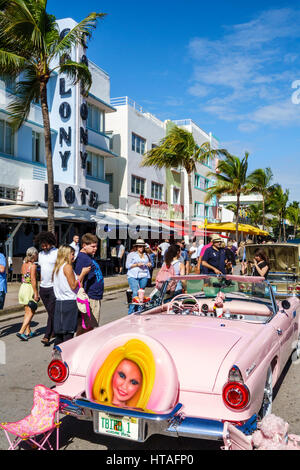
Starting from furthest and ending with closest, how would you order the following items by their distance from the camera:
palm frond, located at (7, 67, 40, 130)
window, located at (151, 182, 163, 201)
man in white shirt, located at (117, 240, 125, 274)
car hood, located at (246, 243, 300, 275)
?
window, located at (151, 182, 163, 201), man in white shirt, located at (117, 240, 125, 274), palm frond, located at (7, 67, 40, 130), car hood, located at (246, 243, 300, 275)

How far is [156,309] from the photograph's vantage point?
512cm

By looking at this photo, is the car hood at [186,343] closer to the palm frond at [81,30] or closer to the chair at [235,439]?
the chair at [235,439]

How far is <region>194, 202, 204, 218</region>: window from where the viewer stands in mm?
43781

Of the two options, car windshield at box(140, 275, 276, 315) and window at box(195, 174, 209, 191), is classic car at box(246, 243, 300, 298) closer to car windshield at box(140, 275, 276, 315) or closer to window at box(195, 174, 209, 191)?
car windshield at box(140, 275, 276, 315)

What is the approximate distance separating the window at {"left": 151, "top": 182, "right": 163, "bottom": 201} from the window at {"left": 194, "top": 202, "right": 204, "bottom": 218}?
9236 mm

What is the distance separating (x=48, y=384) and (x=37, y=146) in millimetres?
16792

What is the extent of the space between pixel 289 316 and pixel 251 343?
1840mm

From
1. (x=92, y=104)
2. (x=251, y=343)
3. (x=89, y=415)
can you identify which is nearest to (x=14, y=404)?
(x=89, y=415)

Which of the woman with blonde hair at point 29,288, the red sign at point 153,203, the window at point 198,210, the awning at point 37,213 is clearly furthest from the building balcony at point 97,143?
the window at point 198,210

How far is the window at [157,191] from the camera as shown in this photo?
33344 millimetres

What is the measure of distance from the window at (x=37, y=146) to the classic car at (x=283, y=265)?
39.5 feet

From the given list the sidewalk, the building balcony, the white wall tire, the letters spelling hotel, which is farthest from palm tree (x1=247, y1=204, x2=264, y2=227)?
the white wall tire

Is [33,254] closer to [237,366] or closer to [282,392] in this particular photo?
[282,392]

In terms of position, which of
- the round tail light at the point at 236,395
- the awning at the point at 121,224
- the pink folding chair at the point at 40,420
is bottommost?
the pink folding chair at the point at 40,420
